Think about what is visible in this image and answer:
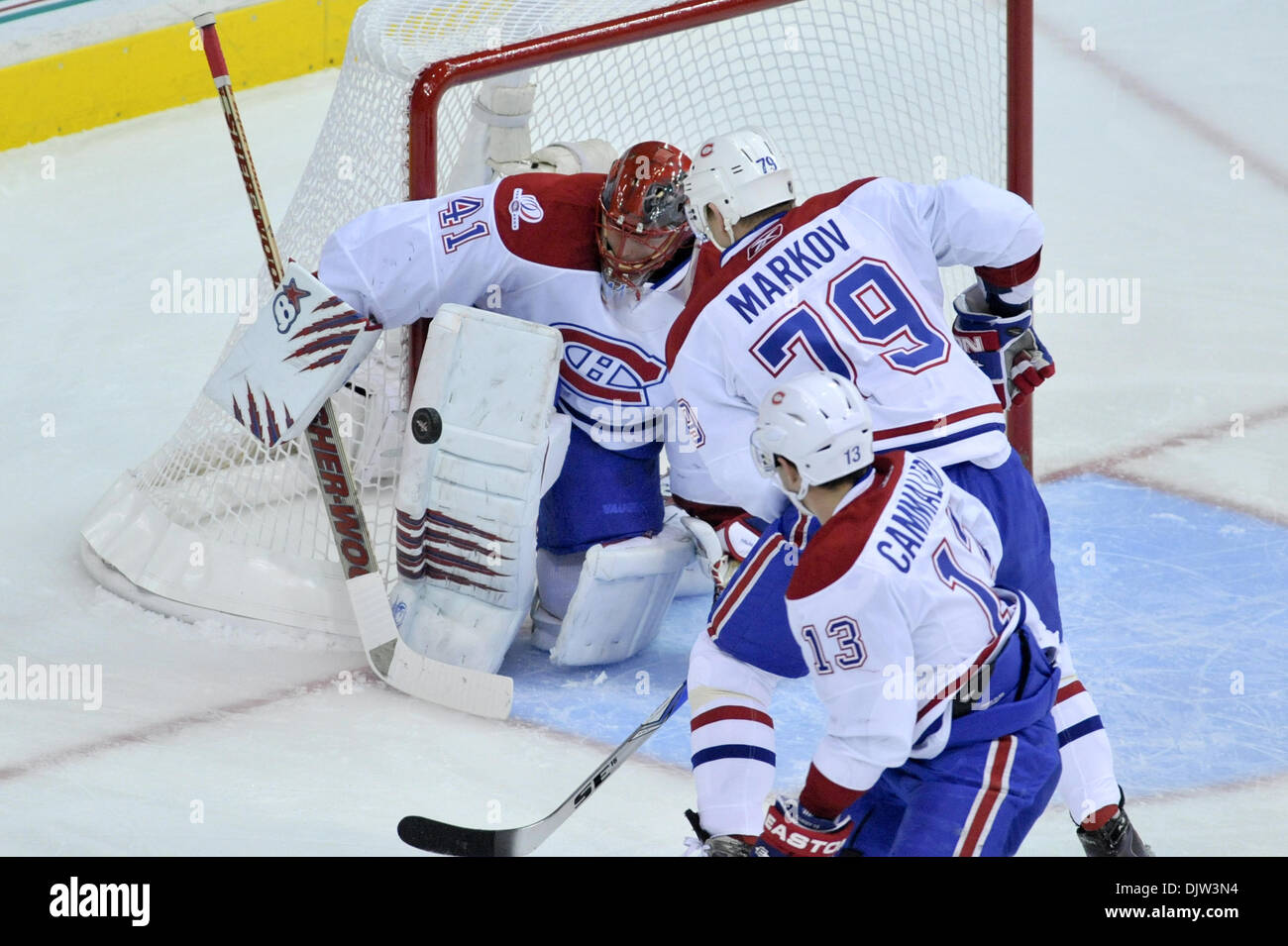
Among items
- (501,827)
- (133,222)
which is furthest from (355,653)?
(133,222)

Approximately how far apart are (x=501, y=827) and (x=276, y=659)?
0.67 metres

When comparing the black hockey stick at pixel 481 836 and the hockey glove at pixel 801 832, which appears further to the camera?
the black hockey stick at pixel 481 836

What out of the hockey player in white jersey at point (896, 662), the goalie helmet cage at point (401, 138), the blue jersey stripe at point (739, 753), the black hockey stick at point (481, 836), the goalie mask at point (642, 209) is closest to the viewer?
the hockey player in white jersey at point (896, 662)

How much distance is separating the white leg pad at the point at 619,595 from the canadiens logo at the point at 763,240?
0.71 m

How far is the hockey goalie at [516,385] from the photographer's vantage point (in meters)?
3.13

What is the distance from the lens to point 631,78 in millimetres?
3758

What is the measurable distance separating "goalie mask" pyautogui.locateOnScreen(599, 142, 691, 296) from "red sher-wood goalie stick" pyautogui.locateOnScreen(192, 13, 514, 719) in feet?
1.88

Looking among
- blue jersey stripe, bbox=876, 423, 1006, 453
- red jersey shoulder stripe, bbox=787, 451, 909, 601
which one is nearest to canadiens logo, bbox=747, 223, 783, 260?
blue jersey stripe, bbox=876, 423, 1006, 453

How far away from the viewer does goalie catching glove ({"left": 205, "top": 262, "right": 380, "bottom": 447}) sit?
3.12 metres

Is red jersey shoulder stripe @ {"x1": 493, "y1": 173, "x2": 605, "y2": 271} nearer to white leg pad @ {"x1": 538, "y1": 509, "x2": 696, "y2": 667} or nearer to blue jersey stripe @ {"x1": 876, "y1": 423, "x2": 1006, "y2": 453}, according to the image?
white leg pad @ {"x1": 538, "y1": 509, "x2": 696, "y2": 667}

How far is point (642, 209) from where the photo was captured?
3.08 m

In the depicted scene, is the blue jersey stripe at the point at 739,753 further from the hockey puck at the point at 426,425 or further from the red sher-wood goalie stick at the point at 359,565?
the hockey puck at the point at 426,425

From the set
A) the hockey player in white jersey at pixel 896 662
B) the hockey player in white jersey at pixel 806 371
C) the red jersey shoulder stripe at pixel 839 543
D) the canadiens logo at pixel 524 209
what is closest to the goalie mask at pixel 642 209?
the canadiens logo at pixel 524 209

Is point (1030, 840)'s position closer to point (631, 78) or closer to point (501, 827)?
point (501, 827)
